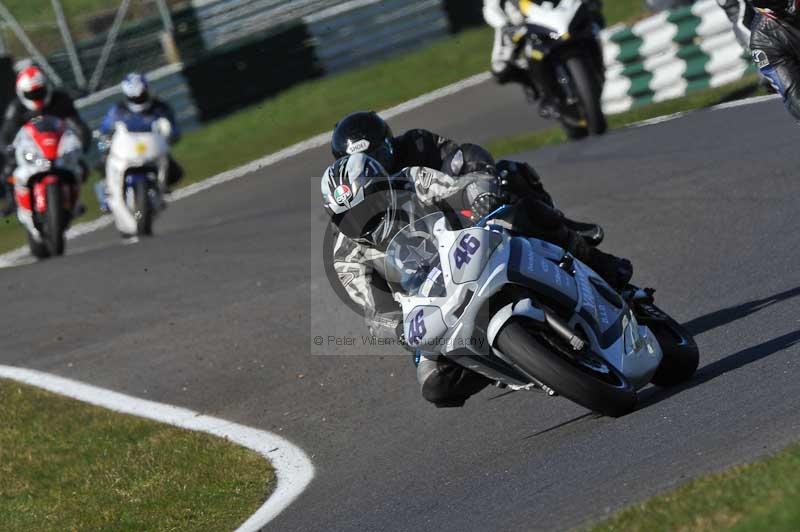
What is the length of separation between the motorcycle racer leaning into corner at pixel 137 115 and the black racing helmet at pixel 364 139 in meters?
8.50

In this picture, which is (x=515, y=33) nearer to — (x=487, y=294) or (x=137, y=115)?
(x=137, y=115)

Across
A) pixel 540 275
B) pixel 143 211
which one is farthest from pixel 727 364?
pixel 143 211

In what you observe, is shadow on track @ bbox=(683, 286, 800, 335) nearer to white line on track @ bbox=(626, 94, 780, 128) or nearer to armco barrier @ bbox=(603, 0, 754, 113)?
white line on track @ bbox=(626, 94, 780, 128)

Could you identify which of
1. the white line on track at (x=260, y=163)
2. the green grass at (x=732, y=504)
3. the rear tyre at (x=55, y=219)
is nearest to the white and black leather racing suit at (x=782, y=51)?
the green grass at (x=732, y=504)

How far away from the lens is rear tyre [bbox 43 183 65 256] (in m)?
14.6

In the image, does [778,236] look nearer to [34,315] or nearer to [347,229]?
[347,229]

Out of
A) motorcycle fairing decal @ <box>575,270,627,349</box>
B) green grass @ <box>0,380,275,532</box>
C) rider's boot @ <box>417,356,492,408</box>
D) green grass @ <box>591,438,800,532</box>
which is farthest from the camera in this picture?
green grass @ <box>0,380,275,532</box>

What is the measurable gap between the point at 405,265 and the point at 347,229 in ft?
1.12

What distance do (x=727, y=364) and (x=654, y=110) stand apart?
29.8 ft

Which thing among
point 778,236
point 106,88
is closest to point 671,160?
point 778,236

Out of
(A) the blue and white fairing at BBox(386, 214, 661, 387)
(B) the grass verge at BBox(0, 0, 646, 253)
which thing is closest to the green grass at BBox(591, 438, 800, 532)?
(A) the blue and white fairing at BBox(386, 214, 661, 387)

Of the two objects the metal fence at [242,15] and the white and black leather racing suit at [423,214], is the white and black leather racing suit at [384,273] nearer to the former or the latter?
the white and black leather racing suit at [423,214]

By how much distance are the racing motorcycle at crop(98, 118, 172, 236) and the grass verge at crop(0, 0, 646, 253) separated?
444cm

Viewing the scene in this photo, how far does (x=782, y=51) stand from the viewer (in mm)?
8656
